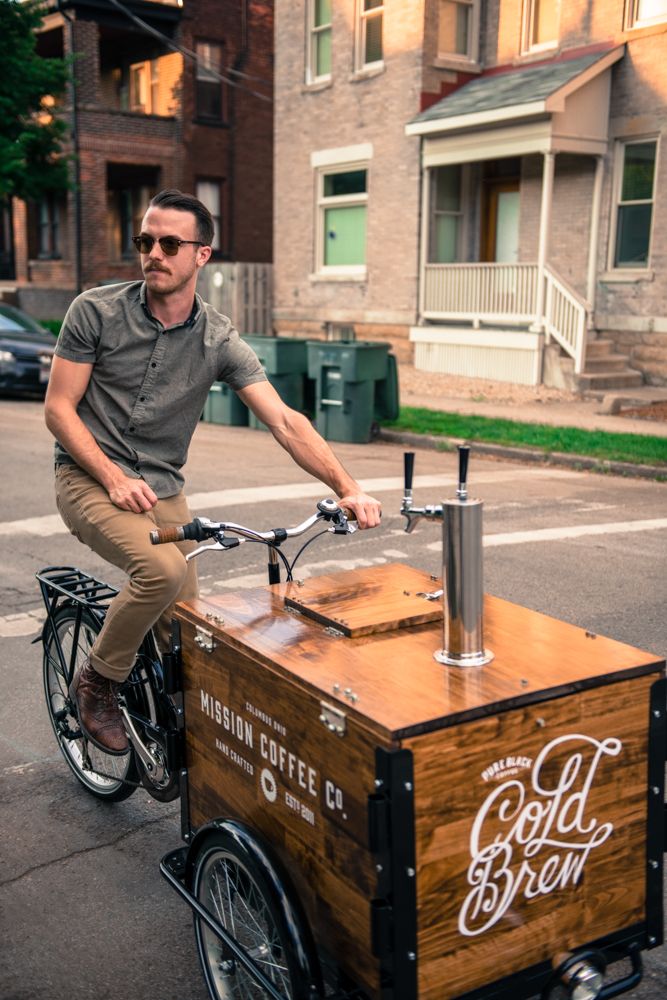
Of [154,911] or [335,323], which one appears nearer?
[154,911]

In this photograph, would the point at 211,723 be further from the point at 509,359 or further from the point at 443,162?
the point at 443,162

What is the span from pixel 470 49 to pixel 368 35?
2.28 m

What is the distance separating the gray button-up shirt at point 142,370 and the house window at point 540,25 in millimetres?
18319

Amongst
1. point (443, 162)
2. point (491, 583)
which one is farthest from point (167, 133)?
point (491, 583)

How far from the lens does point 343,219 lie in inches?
923

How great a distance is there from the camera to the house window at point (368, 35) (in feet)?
71.9

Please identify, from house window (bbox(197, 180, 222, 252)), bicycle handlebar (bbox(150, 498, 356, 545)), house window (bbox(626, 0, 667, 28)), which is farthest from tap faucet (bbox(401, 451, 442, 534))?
house window (bbox(197, 180, 222, 252))

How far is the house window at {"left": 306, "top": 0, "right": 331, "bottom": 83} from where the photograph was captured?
2328cm

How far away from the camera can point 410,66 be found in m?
21.0

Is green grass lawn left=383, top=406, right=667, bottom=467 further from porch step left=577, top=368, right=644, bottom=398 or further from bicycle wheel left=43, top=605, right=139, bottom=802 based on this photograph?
bicycle wheel left=43, top=605, right=139, bottom=802

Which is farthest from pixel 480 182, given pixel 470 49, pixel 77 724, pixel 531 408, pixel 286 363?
pixel 77 724

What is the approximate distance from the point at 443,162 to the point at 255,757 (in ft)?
63.0

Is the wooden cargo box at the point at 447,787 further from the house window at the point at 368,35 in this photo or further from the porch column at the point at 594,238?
the house window at the point at 368,35

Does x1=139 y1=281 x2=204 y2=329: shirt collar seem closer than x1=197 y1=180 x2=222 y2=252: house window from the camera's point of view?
Yes
